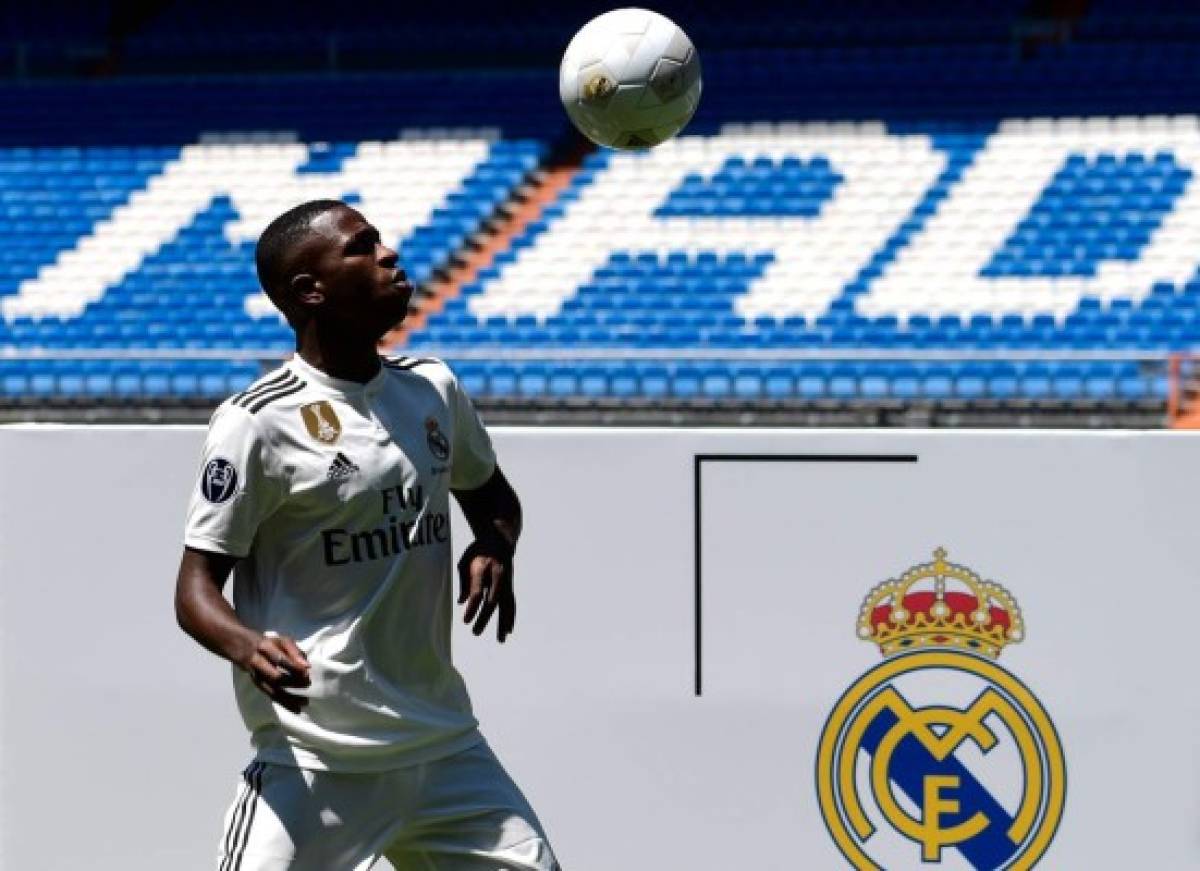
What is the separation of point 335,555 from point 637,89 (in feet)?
9.73

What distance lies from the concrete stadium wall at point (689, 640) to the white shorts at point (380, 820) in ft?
3.94

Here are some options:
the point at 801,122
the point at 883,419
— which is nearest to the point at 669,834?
the point at 883,419

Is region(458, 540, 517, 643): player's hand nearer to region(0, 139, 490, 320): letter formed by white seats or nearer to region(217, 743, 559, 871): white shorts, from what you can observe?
region(217, 743, 559, 871): white shorts

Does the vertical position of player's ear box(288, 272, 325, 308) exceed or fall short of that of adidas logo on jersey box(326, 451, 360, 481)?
it exceeds it

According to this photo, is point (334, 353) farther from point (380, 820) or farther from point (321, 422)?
point (380, 820)

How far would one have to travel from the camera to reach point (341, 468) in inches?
139

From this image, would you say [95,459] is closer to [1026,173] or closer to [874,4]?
[1026,173]

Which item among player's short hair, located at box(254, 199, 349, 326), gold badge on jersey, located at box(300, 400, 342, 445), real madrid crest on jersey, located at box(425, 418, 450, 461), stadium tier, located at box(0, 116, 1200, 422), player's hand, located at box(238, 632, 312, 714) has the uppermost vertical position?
stadium tier, located at box(0, 116, 1200, 422)

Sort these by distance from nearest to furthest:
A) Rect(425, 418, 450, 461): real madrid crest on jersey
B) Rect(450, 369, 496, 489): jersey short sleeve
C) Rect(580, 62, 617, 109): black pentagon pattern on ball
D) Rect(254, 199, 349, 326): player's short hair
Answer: Rect(254, 199, 349, 326): player's short hair
Rect(425, 418, 450, 461): real madrid crest on jersey
Rect(450, 369, 496, 489): jersey short sleeve
Rect(580, 62, 617, 109): black pentagon pattern on ball

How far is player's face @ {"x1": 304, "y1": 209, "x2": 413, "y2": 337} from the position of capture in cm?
359

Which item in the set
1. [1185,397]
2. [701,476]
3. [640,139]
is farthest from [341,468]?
[1185,397]

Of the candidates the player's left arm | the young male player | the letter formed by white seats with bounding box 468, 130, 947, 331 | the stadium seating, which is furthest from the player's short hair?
the letter formed by white seats with bounding box 468, 130, 947, 331

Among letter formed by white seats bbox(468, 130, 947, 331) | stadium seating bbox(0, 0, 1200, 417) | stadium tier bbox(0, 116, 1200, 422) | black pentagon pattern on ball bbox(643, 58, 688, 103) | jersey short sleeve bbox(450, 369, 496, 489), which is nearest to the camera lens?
jersey short sleeve bbox(450, 369, 496, 489)

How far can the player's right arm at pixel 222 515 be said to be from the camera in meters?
3.39
